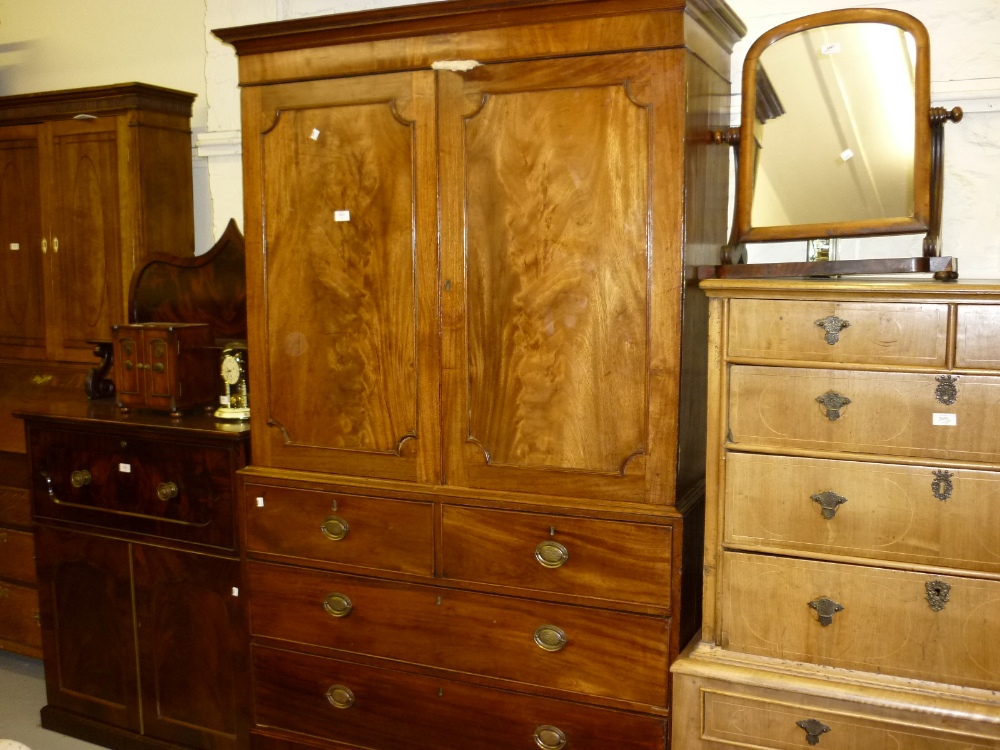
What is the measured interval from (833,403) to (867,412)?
0.26 feet

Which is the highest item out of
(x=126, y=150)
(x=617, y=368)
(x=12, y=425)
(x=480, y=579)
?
(x=126, y=150)

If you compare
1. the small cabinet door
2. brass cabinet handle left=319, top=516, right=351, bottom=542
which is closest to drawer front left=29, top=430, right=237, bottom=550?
the small cabinet door

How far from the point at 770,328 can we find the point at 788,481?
1.26ft

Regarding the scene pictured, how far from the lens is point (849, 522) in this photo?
7.11 feet

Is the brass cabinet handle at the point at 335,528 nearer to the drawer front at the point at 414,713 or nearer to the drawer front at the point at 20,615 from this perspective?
the drawer front at the point at 414,713

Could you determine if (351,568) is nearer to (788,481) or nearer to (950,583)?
(788,481)

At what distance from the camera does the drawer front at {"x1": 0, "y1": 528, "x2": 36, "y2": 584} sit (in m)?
3.59

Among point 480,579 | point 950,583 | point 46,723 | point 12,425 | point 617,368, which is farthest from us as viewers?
point 12,425

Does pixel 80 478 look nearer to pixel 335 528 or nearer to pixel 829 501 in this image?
pixel 335 528

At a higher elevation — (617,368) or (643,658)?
(617,368)

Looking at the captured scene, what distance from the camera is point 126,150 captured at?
3.56 metres

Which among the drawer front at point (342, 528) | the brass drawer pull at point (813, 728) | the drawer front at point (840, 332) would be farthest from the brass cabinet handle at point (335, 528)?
the brass drawer pull at point (813, 728)

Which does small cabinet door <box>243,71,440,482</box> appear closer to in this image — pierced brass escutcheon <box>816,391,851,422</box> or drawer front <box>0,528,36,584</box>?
pierced brass escutcheon <box>816,391,851,422</box>

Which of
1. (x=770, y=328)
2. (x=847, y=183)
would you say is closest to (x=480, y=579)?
(x=770, y=328)
